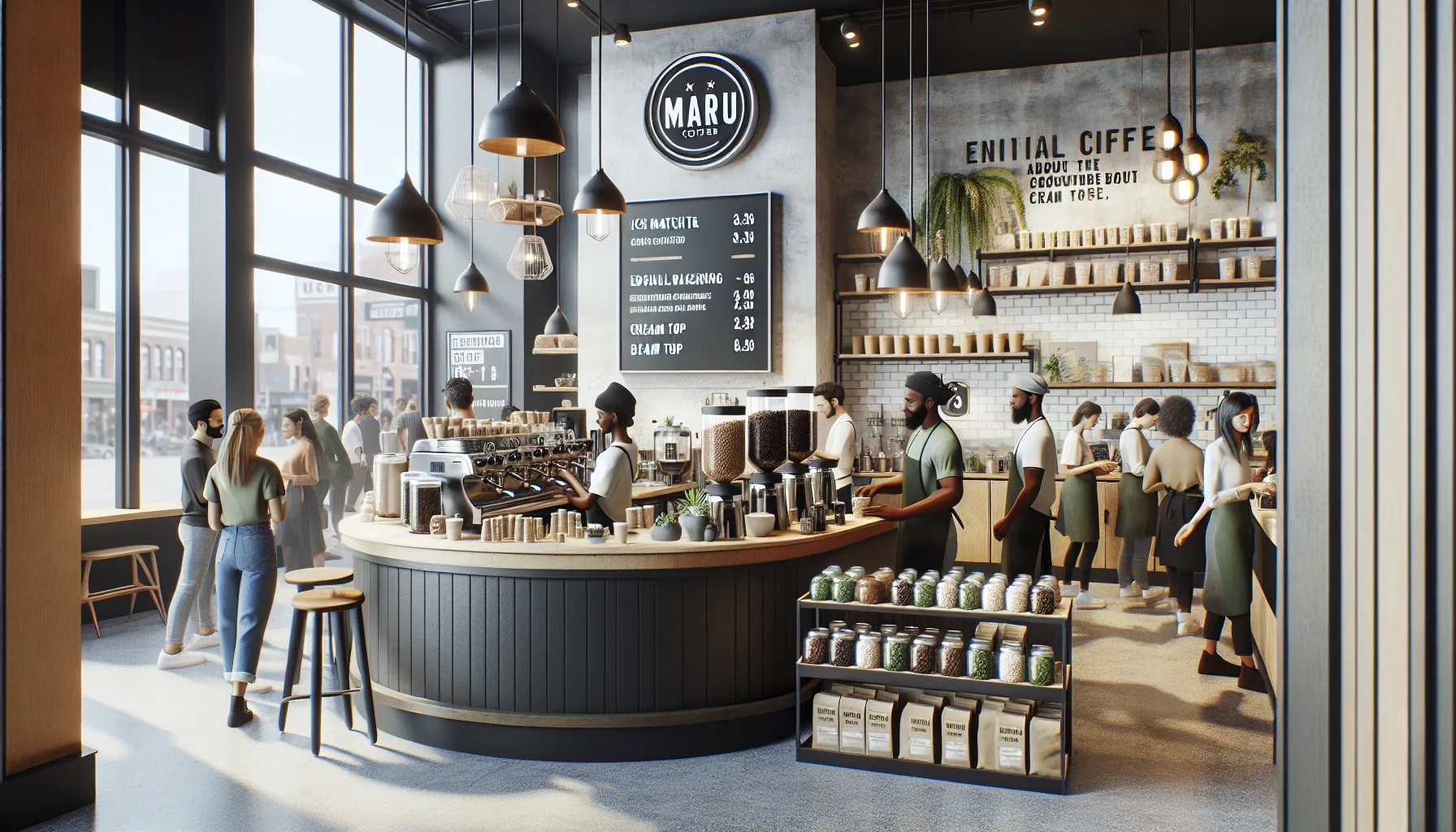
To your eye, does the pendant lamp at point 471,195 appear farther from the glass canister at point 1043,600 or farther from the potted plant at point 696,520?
the glass canister at point 1043,600

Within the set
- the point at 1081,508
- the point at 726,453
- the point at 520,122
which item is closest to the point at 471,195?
the point at 520,122

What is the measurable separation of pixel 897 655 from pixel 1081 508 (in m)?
3.65

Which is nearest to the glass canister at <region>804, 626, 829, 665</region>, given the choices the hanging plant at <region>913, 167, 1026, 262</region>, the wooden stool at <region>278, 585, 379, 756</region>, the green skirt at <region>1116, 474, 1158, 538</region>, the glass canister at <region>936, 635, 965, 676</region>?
the glass canister at <region>936, 635, 965, 676</region>

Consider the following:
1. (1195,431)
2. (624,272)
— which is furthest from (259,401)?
(1195,431)

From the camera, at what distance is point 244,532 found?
4695 mm

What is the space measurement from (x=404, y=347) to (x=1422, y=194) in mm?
9829

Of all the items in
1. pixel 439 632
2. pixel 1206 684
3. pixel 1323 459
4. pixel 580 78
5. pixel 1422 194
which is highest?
pixel 580 78

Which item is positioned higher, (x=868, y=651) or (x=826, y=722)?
(x=868, y=651)

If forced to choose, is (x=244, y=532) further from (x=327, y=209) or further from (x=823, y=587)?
(x=327, y=209)

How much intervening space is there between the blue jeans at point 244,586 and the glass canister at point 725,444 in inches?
87.4

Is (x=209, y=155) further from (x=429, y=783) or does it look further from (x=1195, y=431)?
(x=1195, y=431)

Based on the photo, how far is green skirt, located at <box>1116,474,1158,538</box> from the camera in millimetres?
6961

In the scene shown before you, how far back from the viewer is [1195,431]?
8.41m

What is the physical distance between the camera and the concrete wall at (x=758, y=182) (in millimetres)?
8062
